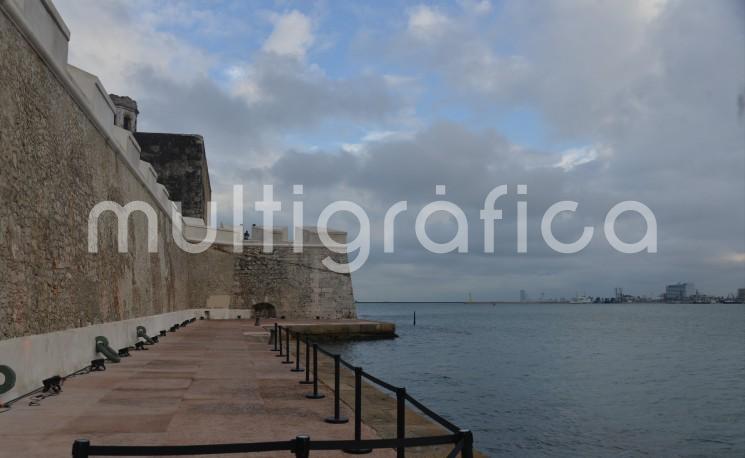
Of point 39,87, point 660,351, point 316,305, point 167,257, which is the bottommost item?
point 660,351

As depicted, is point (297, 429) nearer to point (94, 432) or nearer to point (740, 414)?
point (94, 432)

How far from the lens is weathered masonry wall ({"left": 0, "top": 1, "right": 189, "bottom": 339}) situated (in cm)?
689

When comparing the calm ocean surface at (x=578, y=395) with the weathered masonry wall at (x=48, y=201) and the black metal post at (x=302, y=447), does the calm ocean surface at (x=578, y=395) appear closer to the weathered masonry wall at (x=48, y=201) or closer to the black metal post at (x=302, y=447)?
the weathered masonry wall at (x=48, y=201)

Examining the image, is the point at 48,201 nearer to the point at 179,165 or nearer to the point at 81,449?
the point at 81,449

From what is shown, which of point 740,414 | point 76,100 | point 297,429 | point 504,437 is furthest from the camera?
point 740,414

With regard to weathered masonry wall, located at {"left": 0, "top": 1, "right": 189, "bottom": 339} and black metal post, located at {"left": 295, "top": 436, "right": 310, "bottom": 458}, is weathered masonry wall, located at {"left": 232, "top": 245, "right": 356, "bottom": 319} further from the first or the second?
black metal post, located at {"left": 295, "top": 436, "right": 310, "bottom": 458}

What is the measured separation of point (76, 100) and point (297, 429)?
641cm

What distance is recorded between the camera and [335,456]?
17.1ft

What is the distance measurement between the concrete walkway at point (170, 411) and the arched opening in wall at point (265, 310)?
23.3 meters

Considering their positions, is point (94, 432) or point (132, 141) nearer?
point (94, 432)

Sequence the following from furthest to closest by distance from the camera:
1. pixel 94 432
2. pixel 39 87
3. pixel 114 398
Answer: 1. pixel 39 87
2. pixel 114 398
3. pixel 94 432

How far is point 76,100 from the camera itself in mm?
9703

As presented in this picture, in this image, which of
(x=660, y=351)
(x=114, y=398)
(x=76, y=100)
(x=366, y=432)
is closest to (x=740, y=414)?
(x=366, y=432)

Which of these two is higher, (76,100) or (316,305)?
(76,100)
